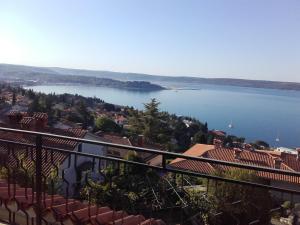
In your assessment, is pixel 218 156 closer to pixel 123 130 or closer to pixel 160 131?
pixel 160 131

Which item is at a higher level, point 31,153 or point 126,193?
point 31,153

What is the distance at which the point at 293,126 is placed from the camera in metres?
116

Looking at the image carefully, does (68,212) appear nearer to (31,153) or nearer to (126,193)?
(31,153)

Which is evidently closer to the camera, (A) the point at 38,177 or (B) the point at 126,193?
(A) the point at 38,177

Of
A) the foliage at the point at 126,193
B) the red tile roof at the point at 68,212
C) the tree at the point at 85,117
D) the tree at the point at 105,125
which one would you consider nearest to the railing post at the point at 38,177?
the red tile roof at the point at 68,212

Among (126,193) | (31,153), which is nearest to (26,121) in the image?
(126,193)

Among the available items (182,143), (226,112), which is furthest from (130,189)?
(226,112)

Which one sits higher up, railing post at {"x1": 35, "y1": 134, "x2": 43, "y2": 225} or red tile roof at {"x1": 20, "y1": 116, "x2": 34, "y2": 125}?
railing post at {"x1": 35, "y1": 134, "x2": 43, "y2": 225}

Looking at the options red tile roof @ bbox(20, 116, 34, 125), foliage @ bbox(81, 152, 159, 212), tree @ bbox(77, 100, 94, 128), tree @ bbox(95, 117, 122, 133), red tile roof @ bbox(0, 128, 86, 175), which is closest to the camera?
red tile roof @ bbox(0, 128, 86, 175)

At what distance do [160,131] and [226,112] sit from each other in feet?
320

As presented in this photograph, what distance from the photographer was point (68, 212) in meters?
3.31

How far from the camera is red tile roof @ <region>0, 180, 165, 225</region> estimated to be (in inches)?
125

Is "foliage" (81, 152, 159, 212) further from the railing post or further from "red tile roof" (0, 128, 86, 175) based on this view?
the railing post

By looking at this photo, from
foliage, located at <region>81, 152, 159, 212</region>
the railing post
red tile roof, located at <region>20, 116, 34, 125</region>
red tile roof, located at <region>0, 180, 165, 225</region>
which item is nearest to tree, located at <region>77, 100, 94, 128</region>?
red tile roof, located at <region>20, 116, 34, 125</region>
